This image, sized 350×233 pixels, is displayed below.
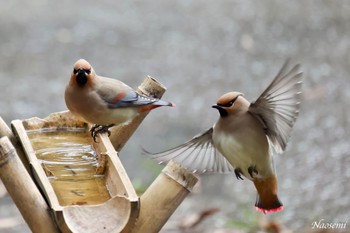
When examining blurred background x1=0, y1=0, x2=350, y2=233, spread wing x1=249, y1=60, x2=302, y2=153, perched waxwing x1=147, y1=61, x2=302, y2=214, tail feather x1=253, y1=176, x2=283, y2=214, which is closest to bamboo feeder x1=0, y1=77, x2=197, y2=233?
perched waxwing x1=147, y1=61, x2=302, y2=214

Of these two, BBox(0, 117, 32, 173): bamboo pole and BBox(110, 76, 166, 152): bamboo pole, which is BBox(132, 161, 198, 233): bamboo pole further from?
BBox(110, 76, 166, 152): bamboo pole

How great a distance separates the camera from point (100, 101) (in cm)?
361

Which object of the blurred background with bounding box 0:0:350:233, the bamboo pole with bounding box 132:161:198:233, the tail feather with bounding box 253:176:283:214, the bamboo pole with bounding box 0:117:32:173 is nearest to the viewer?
the bamboo pole with bounding box 132:161:198:233

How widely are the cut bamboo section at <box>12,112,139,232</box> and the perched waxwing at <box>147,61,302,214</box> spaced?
0.23 metres

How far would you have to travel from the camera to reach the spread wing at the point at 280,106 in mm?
2959

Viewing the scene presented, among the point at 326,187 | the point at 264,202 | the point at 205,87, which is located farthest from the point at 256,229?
the point at 205,87

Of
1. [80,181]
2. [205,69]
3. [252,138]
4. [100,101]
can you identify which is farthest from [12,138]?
[205,69]

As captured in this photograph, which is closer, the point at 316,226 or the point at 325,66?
the point at 316,226

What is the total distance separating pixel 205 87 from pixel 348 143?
156cm

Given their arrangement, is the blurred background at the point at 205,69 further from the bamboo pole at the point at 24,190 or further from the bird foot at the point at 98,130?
the bamboo pole at the point at 24,190

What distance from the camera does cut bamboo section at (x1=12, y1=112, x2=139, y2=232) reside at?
273 cm

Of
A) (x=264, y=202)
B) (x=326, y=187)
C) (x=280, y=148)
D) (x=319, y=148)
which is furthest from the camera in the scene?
(x=319, y=148)

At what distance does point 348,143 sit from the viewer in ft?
20.9

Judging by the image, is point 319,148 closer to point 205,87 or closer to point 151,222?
point 205,87
